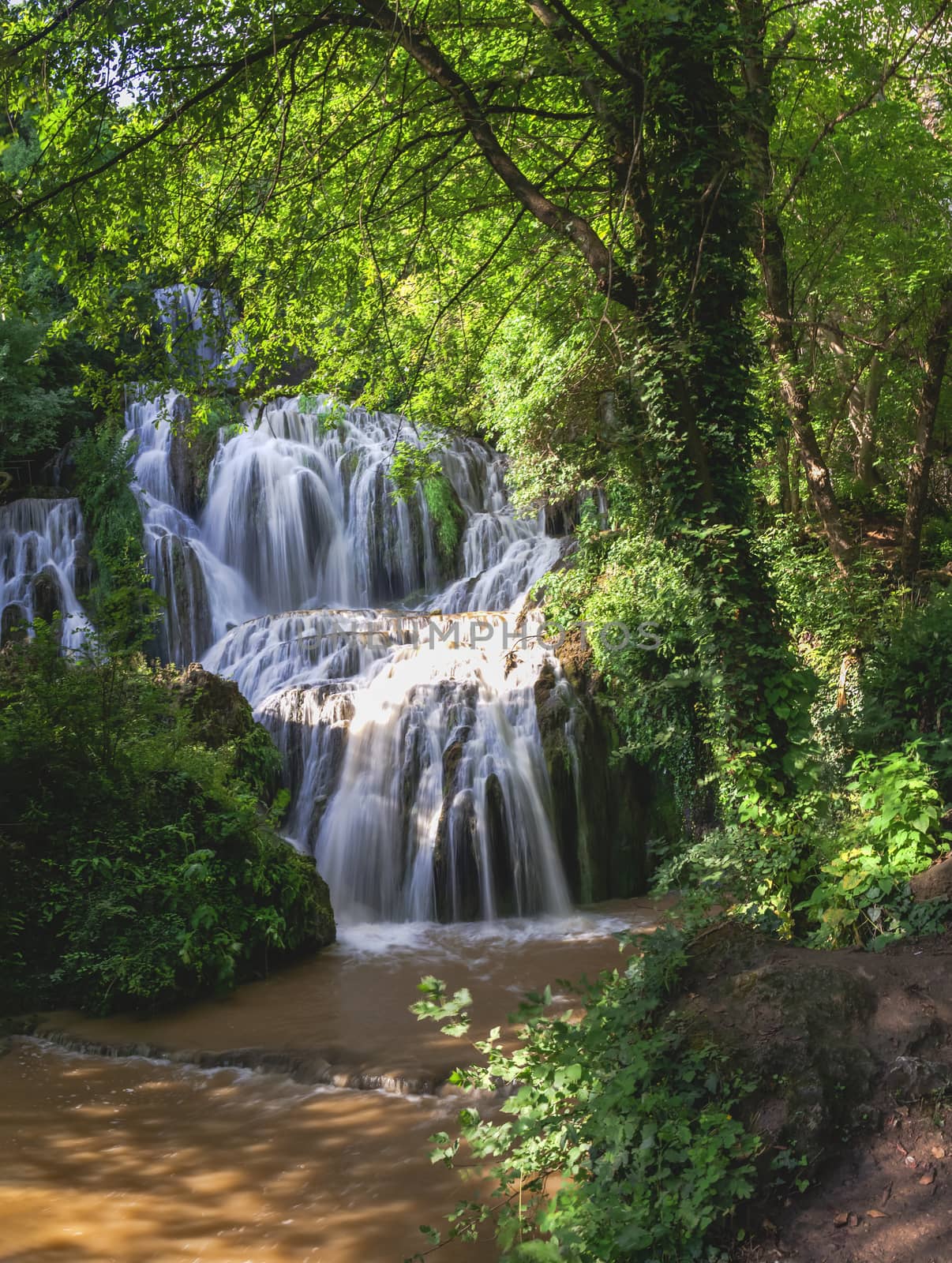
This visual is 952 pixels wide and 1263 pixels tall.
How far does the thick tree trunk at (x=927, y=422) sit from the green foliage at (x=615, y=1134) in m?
9.16

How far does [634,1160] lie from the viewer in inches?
134

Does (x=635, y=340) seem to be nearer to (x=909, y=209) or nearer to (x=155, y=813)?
(x=155, y=813)

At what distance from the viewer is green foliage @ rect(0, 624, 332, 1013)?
25.5 ft

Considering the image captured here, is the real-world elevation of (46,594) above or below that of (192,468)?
below

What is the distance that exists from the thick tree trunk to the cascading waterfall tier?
4877mm

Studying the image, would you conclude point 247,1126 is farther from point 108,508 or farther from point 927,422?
point 108,508

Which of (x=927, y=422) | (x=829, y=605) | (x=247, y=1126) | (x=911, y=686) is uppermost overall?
(x=927, y=422)

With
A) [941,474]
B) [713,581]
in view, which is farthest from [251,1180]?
[941,474]

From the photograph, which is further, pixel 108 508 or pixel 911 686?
pixel 108 508

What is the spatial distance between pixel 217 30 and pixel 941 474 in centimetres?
1649

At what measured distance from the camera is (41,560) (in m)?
18.0

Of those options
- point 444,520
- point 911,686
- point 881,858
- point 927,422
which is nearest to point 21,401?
point 444,520

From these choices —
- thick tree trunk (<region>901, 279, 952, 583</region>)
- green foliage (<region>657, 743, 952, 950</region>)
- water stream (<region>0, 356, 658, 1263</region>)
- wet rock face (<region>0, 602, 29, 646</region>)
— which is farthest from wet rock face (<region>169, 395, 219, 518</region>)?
green foliage (<region>657, 743, 952, 950</region>)

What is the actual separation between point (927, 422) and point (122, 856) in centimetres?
1001
